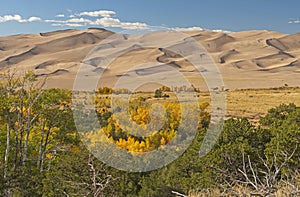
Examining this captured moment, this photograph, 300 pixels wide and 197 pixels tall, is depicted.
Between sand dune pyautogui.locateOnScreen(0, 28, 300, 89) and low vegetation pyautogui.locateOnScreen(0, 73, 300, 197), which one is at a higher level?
sand dune pyautogui.locateOnScreen(0, 28, 300, 89)

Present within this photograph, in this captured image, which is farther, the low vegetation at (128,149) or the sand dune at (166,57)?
the sand dune at (166,57)

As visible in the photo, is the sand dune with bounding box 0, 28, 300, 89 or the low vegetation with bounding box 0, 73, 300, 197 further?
the sand dune with bounding box 0, 28, 300, 89

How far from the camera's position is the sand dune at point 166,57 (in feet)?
353

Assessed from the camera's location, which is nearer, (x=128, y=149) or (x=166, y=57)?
(x=128, y=149)

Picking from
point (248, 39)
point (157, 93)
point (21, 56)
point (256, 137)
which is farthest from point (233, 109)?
point (248, 39)

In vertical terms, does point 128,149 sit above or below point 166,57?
below

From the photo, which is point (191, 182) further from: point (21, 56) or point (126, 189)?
point (21, 56)

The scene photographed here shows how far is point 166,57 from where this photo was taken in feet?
445

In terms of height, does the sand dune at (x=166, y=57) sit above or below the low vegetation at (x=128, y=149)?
above

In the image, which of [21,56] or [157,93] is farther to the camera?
[21,56]

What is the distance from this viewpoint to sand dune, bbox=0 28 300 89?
4240 inches

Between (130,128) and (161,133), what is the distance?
2.40 meters

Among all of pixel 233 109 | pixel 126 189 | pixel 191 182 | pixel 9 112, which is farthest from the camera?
pixel 233 109

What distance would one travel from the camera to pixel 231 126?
45.8 feet
